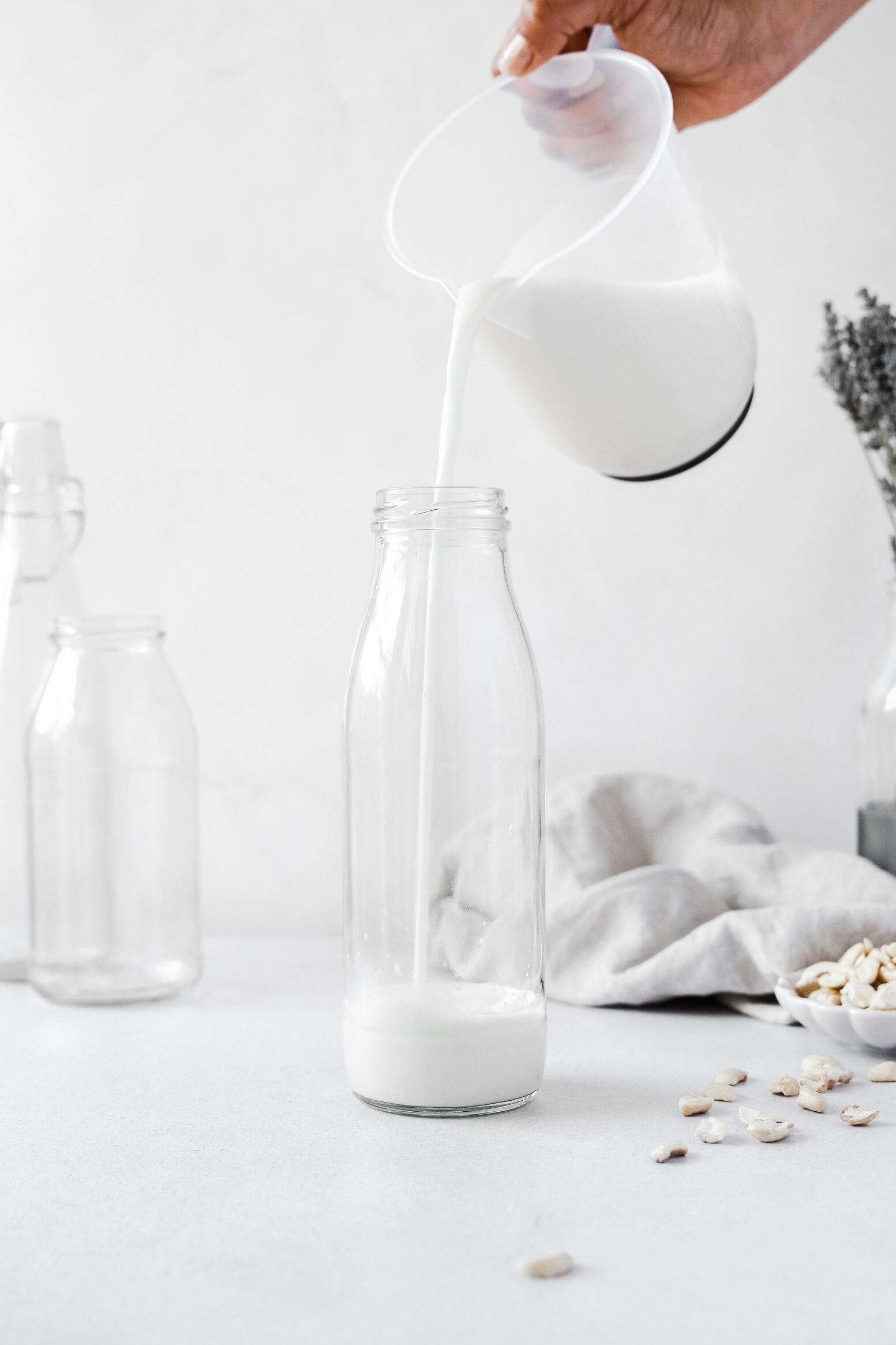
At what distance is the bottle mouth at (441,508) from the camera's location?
69cm

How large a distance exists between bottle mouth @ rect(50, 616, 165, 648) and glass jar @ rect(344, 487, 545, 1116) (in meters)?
0.29

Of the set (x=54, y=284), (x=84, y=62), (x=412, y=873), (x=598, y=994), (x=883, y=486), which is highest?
(x=84, y=62)

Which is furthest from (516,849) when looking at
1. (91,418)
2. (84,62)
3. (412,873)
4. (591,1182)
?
(84,62)

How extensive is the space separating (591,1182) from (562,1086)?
0.15 meters

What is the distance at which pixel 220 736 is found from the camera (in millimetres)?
1191

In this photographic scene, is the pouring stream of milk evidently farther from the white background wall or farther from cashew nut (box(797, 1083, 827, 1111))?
the white background wall

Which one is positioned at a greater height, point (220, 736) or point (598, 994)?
point (220, 736)

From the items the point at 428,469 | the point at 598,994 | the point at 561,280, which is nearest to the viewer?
the point at 561,280

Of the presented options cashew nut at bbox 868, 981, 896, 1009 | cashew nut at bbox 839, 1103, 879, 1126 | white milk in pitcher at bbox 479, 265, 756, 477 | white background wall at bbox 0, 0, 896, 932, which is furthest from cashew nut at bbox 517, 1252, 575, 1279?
white background wall at bbox 0, 0, 896, 932

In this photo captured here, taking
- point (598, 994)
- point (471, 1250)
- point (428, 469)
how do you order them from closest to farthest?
point (471, 1250) → point (598, 994) → point (428, 469)

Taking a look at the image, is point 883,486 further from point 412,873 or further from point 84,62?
point 84,62

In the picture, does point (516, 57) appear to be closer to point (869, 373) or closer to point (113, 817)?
point (869, 373)

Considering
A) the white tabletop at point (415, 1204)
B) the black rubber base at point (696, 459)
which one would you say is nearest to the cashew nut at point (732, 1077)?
the white tabletop at point (415, 1204)

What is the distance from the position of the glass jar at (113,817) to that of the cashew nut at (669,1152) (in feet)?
1.47
